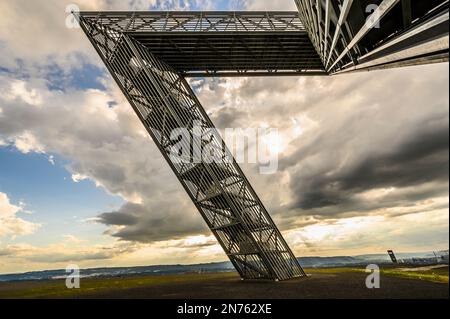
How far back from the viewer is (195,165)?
16531 millimetres

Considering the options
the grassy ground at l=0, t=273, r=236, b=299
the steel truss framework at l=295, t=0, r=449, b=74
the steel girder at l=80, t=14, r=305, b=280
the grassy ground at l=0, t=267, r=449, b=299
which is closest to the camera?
the steel truss framework at l=295, t=0, r=449, b=74

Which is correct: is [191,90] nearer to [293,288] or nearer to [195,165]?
[195,165]

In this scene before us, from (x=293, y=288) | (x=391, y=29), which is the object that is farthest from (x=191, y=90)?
(x=293, y=288)

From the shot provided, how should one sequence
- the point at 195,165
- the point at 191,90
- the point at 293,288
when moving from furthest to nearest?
the point at 191,90
the point at 195,165
the point at 293,288

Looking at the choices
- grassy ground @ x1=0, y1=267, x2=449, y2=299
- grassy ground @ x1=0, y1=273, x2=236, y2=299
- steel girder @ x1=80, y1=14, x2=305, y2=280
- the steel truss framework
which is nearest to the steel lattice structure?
steel girder @ x1=80, y1=14, x2=305, y2=280

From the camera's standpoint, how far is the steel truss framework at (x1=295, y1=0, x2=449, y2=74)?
4.95 m

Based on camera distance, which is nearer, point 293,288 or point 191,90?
point 293,288

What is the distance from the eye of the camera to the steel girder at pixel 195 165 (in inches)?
642

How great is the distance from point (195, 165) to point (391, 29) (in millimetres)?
11383

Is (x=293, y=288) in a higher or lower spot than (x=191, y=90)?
lower

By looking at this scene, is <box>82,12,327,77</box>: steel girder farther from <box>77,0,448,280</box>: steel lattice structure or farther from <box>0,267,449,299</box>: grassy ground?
<box>0,267,449,299</box>: grassy ground

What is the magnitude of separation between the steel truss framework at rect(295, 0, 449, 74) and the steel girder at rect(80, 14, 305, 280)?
8.70 m

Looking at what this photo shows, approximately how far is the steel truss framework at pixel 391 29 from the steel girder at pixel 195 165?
8705 mm
